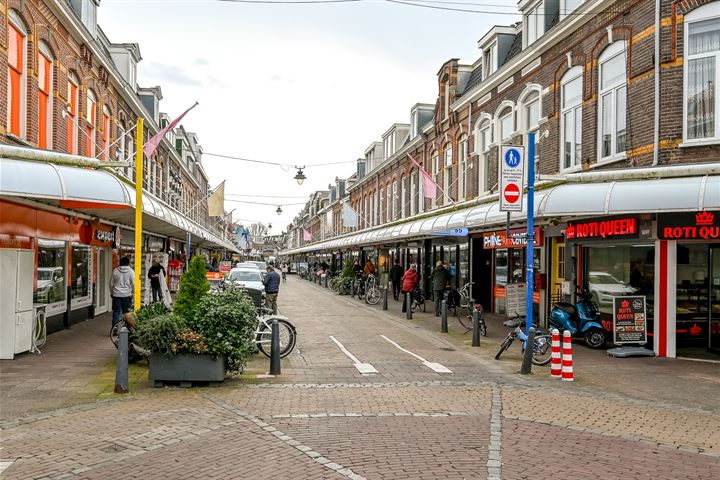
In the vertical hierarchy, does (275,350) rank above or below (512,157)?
below

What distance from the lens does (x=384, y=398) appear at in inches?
329

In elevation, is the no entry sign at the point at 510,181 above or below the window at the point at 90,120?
below

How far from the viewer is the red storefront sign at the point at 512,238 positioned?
16.8m

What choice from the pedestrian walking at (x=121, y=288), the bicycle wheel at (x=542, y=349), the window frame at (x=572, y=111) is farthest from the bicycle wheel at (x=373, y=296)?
the bicycle wheel at (x=542, y=349)

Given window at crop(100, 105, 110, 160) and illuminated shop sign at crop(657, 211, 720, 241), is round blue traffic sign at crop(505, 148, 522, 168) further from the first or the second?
window at crop(100, 105, 110, 160)

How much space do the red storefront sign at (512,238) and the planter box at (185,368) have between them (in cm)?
898

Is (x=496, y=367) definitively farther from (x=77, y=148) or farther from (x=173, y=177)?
(x=173, y=177)

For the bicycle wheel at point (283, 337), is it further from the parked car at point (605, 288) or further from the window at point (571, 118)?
the window at point (571, 118)

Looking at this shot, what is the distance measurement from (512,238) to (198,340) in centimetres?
1083

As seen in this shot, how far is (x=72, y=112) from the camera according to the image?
16953 millimetres

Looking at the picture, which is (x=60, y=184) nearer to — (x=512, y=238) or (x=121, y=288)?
(x=121, y=288)

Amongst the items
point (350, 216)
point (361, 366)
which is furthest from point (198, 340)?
point (350, 216)

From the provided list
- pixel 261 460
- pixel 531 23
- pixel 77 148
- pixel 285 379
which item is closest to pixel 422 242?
pixel 531 23

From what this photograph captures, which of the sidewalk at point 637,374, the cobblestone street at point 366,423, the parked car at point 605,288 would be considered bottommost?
the sidewalk at point 637,374
